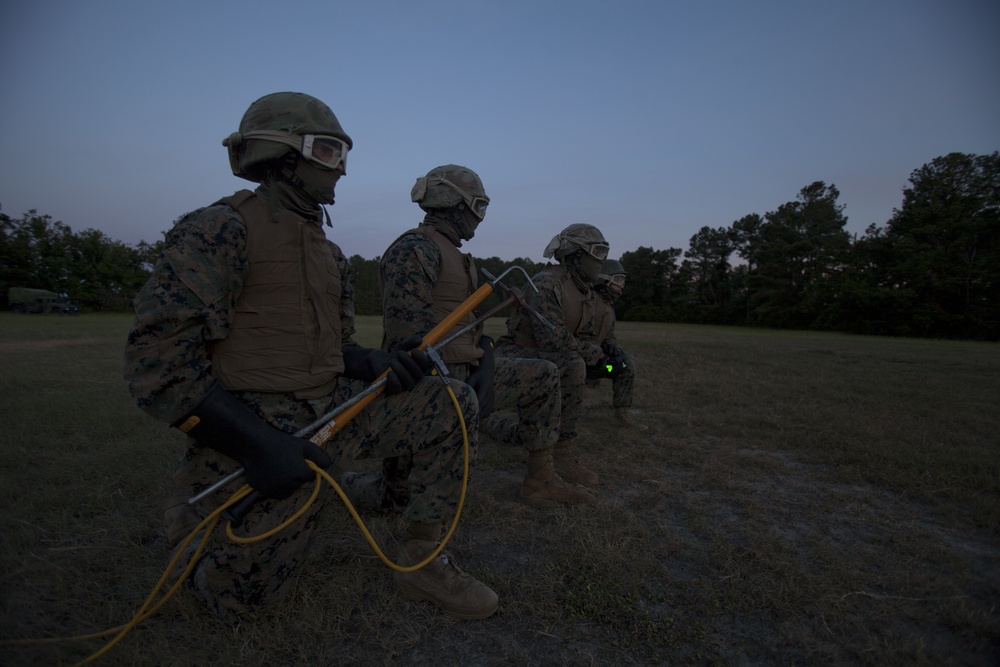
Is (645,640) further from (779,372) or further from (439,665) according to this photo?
(779,372)

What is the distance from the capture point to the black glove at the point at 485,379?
3.71 m

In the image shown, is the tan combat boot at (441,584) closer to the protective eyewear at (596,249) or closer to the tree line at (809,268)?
the protective eyewear at (596,249)

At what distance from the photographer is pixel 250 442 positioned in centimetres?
210

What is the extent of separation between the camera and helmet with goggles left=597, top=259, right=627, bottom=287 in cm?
717

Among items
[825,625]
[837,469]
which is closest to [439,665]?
[825,625]

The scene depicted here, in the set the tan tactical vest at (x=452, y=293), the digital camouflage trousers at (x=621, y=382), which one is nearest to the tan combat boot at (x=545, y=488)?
the tan tactical vest at (x=452, y=293)

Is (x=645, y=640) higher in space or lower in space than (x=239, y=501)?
lower

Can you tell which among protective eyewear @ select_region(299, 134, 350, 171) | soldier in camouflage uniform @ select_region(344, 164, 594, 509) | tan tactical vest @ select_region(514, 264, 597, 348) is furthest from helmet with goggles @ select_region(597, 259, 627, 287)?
protective eyewear @ select_region(299, 134, 350, 171)

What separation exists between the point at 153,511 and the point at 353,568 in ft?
5.70

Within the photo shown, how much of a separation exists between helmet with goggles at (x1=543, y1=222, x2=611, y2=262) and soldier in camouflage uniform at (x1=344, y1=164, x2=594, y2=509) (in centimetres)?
205

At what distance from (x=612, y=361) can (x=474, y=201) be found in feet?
9.71

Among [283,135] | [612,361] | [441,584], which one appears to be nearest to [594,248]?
[612,361]

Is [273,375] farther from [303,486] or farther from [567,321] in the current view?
[567,321]

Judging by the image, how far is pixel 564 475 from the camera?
435 centimetres
